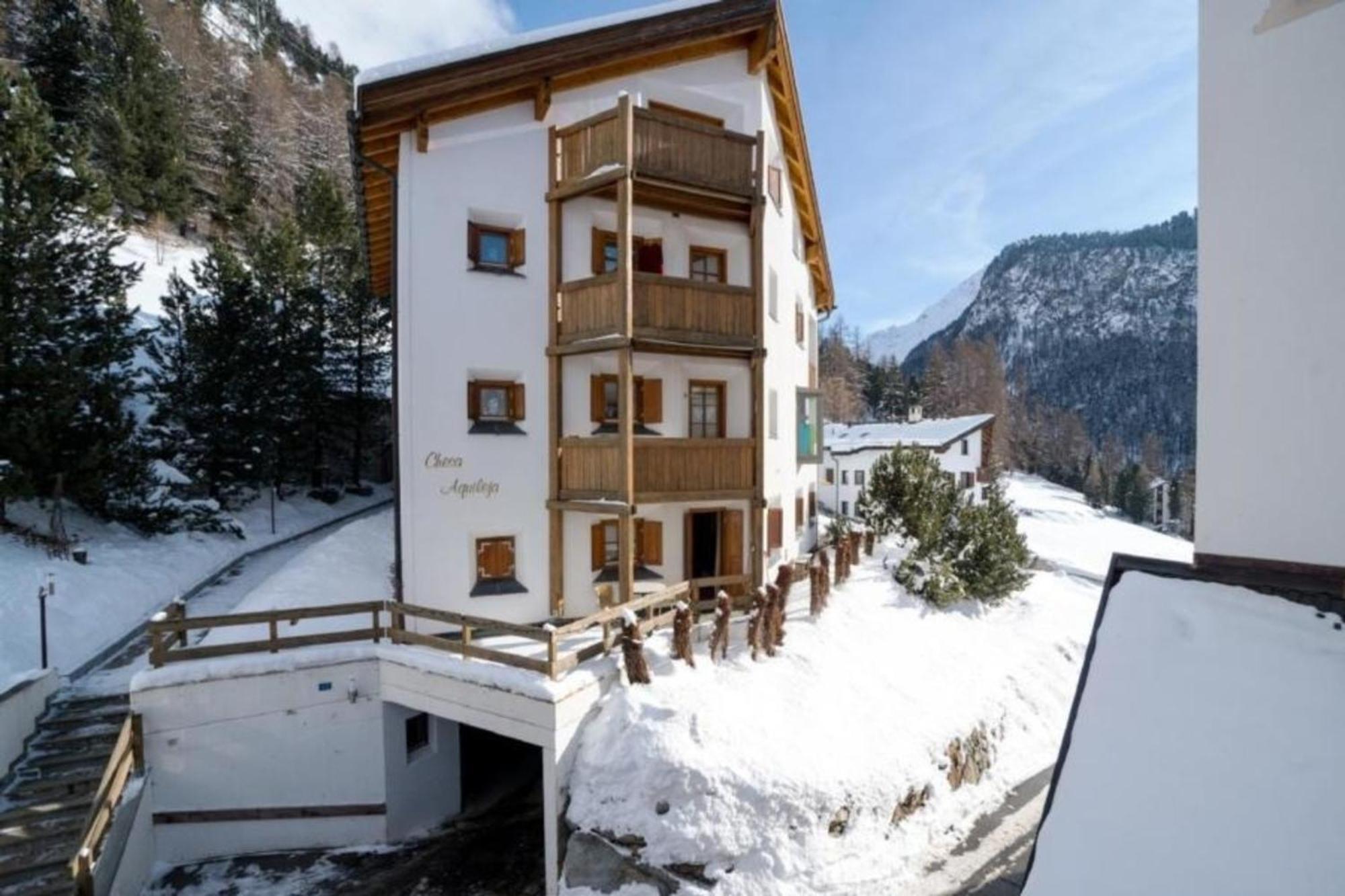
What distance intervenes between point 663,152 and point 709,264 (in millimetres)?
2912

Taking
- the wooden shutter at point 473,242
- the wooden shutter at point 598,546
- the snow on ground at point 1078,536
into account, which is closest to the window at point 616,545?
the wooden shutter at point 598,546

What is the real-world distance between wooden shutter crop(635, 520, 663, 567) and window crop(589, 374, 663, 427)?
235 centimetres

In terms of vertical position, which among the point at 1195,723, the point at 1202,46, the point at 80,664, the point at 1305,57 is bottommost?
the point at 80,664

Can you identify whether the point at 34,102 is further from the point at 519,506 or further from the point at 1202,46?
the point at 1202,46

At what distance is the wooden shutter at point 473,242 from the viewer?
12.7 metres

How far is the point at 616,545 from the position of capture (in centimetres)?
1388

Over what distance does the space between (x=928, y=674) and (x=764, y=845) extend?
20.1 ft

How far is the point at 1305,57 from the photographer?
10.6 feet

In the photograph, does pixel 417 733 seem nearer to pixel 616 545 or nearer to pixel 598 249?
pixel 616 545

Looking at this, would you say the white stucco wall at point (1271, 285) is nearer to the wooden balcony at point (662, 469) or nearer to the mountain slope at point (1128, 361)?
the wooden balcony at point (662, 469)

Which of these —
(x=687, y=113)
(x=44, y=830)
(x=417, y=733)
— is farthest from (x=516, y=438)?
(x=44, y=830)

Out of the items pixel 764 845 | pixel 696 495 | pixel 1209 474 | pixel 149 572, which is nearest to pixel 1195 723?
pixel 1209 474

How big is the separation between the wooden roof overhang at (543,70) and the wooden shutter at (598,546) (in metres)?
8.47

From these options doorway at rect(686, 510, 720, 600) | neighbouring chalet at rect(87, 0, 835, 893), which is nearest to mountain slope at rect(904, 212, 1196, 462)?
doorway at rect(686, 510, 720, 600)
